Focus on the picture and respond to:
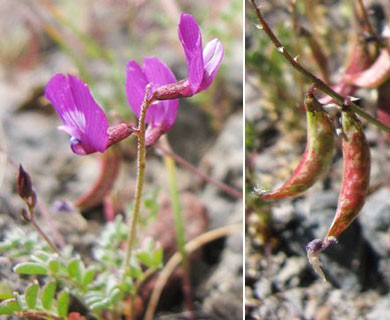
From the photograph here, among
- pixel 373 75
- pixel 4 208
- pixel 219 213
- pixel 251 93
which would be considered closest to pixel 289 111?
pixel 251 93

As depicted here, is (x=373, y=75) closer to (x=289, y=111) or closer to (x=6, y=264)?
(x=289, y=111)

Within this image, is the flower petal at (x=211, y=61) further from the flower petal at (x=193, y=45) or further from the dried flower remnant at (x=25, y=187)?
the dried flower remnant at (x=25, y=187)

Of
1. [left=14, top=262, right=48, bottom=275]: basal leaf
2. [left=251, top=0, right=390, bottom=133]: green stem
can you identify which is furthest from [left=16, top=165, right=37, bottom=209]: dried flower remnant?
[left=251, top=0, right=390, bottom=133]: green stem

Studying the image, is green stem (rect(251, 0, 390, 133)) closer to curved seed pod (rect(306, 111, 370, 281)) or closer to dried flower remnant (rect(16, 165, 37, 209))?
curved seed pod (rect(306, 111, 370, 281))

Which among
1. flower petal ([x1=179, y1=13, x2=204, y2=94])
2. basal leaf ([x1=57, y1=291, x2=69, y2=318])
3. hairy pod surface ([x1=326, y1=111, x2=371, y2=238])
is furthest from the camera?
basal leaf ([x1=57, y1=291, x2=69, y2=318])

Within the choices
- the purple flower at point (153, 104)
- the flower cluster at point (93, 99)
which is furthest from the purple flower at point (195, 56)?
the purple flower at point (153, 104)

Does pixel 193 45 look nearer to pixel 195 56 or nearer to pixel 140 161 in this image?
pixel 195 56
